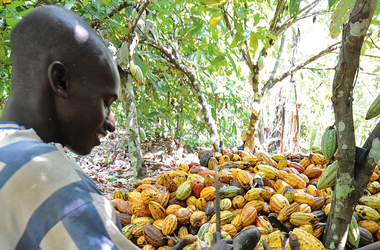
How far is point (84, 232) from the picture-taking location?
0.47 m

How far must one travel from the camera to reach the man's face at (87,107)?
0.71m

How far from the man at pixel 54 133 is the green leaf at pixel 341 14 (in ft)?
3.12

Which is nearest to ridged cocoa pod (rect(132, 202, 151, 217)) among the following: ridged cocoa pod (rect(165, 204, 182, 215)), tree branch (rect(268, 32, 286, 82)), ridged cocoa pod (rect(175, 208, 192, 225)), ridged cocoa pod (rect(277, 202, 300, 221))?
ridged cocoa pod (rect(165, 204, 182, 215))

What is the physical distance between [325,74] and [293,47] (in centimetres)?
163

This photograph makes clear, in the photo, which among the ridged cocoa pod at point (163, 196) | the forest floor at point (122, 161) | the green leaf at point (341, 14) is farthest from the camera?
Result: the forest floor at point (122, 161)

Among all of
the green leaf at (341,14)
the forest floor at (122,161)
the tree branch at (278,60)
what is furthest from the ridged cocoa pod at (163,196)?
the tree branch at (278,60)

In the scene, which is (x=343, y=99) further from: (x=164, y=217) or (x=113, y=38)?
(x=113, y=38)

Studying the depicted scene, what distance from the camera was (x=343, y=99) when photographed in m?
1.10

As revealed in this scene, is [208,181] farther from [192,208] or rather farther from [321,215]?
[321,215]

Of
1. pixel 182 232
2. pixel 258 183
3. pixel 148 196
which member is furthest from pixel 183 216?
pixel 258 183

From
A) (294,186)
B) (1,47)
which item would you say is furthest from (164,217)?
(1,47)

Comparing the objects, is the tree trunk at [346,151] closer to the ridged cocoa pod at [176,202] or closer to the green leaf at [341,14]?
the green leaf at [341,14]

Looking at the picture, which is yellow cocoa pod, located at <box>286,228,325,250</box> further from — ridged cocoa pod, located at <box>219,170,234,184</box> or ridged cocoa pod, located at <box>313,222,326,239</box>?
ridged cocoa pod, located at <box>219,170,234,184</box>

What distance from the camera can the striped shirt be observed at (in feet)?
1.52
